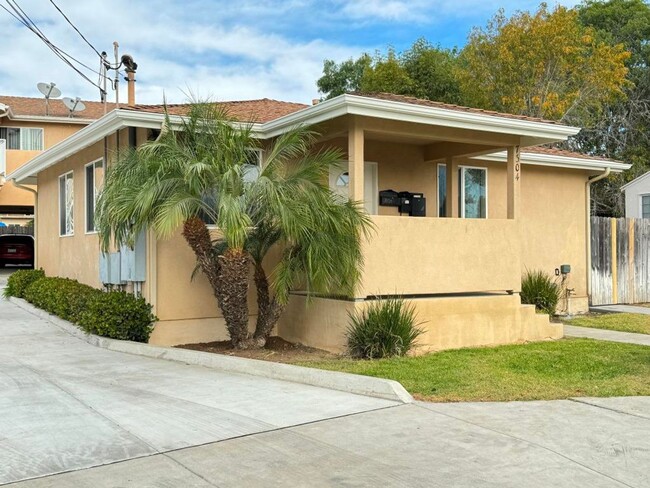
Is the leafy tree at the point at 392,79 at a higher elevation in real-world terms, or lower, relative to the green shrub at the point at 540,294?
higher

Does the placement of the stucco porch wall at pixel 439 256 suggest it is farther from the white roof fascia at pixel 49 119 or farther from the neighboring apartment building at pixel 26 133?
the white roof fascia at pixel 49 119

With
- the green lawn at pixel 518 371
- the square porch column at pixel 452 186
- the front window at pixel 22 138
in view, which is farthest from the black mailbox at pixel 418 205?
the front window at pixel 22 138

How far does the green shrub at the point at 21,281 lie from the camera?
1635cm

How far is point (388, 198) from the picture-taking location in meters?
12.5

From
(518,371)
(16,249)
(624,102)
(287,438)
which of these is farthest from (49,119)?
(624,102)

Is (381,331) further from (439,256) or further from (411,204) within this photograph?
(411,204)

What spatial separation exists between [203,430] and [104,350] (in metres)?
4.70

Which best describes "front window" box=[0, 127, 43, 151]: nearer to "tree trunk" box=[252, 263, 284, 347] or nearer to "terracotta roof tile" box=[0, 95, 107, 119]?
"terracotta roof tile" box=[0, 95, 107, 119]

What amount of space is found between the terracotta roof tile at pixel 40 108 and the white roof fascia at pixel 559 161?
817 inches

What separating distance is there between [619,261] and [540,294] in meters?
3.82

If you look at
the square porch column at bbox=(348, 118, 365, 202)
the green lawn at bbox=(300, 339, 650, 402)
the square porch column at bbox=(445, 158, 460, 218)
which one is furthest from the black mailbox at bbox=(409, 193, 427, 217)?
the green lawn at bbox=(300, 339, 650, 402)

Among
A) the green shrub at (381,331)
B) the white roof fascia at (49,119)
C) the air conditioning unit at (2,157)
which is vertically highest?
the white roof fascia at (49,119)

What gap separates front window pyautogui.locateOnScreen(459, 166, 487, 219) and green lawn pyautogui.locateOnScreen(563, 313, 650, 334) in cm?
288

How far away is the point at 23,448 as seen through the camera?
5.27 metres
